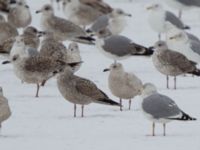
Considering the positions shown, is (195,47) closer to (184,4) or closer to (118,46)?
(118,46)

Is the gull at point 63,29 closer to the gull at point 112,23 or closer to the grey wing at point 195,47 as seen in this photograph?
the gull at point 112,23

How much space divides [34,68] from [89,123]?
226 centimetres

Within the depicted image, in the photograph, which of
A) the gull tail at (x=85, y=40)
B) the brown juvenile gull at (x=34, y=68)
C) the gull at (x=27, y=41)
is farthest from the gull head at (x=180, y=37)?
the brown juvenile gull at (x=34, y=68)

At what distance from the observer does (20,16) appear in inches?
751

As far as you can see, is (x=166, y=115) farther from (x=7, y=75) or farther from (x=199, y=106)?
(x=7, y=75)

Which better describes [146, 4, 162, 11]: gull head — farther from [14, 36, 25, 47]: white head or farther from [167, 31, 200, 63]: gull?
[14, 36, 25, 47]: white head

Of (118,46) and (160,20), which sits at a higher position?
(160,20)

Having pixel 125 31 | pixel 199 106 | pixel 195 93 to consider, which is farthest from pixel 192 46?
pixel 125 31

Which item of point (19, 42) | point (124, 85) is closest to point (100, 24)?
point (19, 42)

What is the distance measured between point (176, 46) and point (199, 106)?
3298mm

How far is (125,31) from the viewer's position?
776 inches

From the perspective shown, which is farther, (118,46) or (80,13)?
(80,13)

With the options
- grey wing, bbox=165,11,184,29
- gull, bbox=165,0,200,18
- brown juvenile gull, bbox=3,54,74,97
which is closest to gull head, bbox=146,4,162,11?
grey wing, bbox=165,11,184,29

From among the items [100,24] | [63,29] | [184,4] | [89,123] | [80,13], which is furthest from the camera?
[184,4]
